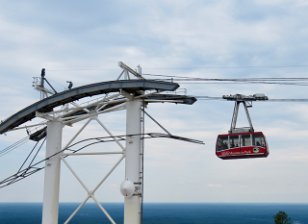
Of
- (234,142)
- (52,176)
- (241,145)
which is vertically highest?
(234,142)

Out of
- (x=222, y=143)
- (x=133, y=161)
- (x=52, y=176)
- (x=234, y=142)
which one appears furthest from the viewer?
(x=52, y=176)

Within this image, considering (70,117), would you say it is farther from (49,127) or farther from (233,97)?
(233,97)

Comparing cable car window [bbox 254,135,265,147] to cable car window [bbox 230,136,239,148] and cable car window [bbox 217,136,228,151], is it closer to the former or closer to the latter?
cable car window [bbox 230,136,239,148]

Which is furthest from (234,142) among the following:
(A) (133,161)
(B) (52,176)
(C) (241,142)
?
(B) (52,176)

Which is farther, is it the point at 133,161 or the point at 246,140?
the point at 246,140

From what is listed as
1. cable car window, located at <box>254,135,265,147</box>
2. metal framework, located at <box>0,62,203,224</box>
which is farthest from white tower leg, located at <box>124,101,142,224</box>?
cable car window, located at <box>254,135,265,147</box>

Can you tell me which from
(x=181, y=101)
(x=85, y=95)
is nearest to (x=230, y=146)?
(x=181, y=101)

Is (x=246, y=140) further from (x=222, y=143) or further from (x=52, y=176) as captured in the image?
(x=52, y=176)
